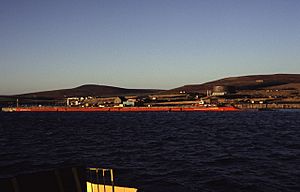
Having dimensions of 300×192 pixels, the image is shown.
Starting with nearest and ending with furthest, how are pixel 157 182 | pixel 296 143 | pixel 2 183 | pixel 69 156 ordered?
pixel 2 183 < pixel 157 182 < pixel 69 156 < pixel 296 143

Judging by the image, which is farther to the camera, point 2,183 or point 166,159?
point 166,159

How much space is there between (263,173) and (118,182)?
1306 cm

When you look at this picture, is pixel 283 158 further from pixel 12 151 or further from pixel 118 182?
pixel 12 151

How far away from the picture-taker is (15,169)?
32.4m

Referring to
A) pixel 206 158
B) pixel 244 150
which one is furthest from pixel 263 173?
pixel 244 150

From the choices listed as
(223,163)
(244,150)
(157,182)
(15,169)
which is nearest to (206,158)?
(223,163)

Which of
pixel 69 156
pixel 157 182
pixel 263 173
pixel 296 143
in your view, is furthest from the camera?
pixel 296 143

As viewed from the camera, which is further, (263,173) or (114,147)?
(114,147)

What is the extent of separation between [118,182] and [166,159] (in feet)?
36.8

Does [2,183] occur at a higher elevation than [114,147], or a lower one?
higher

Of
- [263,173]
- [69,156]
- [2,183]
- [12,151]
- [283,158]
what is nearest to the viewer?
[2,183]

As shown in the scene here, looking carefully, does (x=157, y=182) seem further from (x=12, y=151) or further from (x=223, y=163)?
(x=12, y=151)

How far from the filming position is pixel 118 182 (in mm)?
26391

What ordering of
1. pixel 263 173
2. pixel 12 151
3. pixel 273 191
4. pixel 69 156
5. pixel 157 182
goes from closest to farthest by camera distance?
pixel 273 191 → pixel 157 182 → pixel 263 173 → pixel 69 156 → pixel 12 151
